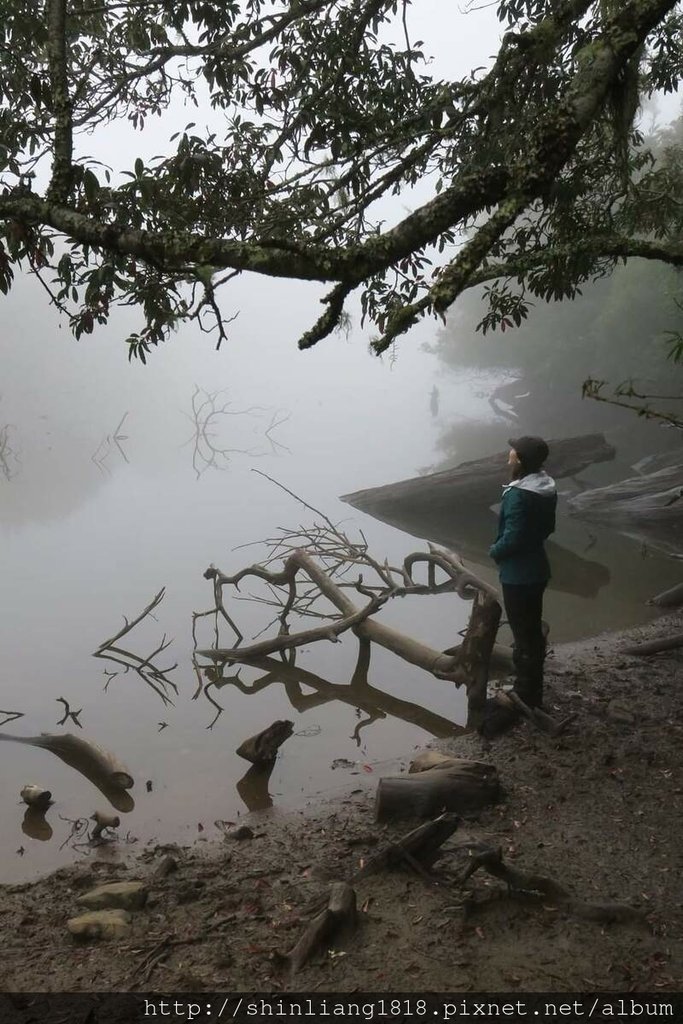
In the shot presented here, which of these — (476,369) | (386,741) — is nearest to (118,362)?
(476,369)

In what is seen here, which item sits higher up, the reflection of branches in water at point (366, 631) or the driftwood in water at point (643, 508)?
the reflection of branches in water at point (366, 631)

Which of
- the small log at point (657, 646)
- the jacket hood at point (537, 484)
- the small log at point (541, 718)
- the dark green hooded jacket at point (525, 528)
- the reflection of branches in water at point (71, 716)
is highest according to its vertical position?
the jacket hood at point (537, 484)

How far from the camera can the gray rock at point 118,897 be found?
3742 mm

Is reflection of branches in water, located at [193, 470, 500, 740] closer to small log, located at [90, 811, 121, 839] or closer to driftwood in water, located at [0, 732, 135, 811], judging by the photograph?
driftwood in water, located at [0, 732, 135, 811]

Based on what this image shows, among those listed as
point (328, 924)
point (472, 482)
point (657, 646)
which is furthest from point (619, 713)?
point (472, 482)

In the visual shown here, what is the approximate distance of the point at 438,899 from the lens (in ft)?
11.3

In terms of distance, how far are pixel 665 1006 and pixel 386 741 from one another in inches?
152

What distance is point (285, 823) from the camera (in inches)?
194

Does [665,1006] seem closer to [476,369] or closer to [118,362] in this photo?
[476,369]

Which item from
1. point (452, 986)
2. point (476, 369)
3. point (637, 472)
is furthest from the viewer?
point (476, 369)

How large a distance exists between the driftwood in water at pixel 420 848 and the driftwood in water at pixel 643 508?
982cm

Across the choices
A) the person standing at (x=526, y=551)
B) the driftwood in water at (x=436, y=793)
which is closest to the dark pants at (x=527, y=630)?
the person standing at (x=526, y=551)

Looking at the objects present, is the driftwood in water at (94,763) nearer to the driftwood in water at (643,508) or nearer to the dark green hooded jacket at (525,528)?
the dark green hooded jacket at (525,528)

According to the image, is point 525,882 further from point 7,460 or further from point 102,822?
point 7,460
